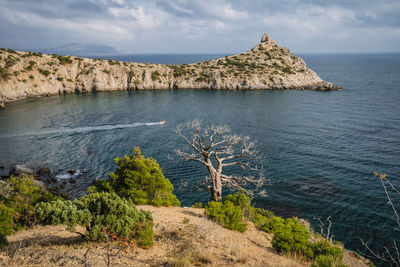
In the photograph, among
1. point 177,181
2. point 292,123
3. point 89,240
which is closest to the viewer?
point 89,240

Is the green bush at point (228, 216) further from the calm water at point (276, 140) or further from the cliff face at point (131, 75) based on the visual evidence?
the cliff face at point (131, 75)

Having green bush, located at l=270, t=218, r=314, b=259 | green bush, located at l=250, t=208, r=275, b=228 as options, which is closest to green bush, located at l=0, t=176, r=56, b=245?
green bush, located at l=270, t=218, r=314, b=259

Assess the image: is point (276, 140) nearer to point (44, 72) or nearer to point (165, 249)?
point (165, 249)

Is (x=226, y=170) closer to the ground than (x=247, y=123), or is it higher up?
closer to the ground

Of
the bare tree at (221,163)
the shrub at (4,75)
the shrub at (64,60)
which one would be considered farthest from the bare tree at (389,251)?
the shrub at (64,60)

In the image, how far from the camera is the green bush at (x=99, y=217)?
39.6ft

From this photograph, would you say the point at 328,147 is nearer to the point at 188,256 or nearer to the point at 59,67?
the point at 188,256

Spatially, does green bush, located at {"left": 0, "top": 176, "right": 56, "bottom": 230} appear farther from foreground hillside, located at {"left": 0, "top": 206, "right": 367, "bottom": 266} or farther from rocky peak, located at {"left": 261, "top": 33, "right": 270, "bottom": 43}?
rocky peak, located at {"left": 261, "top": 33, "right": 270, "bottom": 43}

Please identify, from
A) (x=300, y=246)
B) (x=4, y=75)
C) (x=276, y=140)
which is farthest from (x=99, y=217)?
(x=4, y=75)

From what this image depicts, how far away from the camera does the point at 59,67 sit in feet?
335

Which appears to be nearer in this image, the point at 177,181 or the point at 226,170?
the point at 177,181

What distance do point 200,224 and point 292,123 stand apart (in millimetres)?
48825

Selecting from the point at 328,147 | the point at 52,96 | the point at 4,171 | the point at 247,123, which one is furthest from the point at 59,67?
the point at 328,147

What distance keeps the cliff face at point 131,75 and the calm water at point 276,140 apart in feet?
39.9
